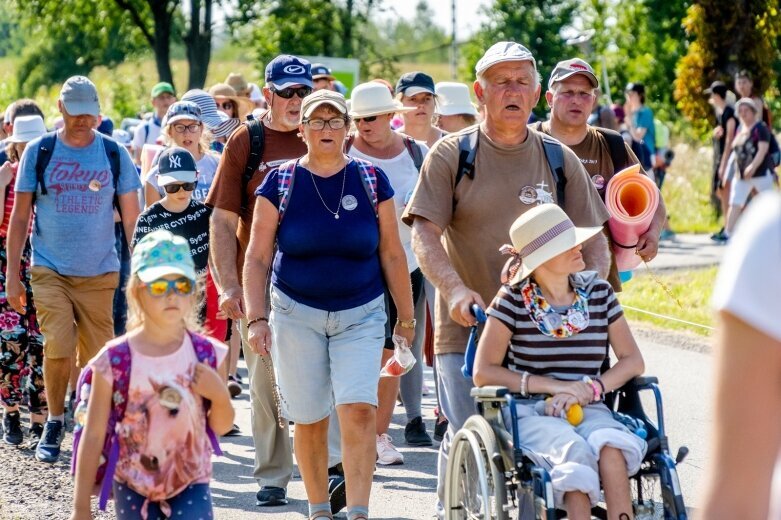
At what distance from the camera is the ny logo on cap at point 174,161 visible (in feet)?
27.4

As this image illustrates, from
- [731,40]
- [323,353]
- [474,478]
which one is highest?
[731,40]

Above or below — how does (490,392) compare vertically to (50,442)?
above

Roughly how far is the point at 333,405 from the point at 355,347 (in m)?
0.45

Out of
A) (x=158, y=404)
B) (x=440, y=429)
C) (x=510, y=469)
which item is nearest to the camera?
(x=158, y=404)

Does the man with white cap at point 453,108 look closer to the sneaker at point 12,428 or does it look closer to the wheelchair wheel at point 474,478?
the sneaker at point 12,428

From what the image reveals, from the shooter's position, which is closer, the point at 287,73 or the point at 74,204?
the point at 287,73

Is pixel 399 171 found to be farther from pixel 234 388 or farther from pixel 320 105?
pixel 234 388

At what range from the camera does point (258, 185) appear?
7.12 metres

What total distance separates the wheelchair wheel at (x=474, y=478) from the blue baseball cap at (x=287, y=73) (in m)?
2.40

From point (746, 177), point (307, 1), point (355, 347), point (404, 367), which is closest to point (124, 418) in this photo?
point (355, 347)

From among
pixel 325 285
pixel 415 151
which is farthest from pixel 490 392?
pixel 415 151

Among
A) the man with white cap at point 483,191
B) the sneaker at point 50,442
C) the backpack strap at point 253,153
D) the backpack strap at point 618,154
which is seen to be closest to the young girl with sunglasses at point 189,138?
the sneaker at point 50,442

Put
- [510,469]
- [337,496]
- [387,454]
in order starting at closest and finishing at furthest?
[510,469] < [337,496] < [387,454]

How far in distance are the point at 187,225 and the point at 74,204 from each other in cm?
65
